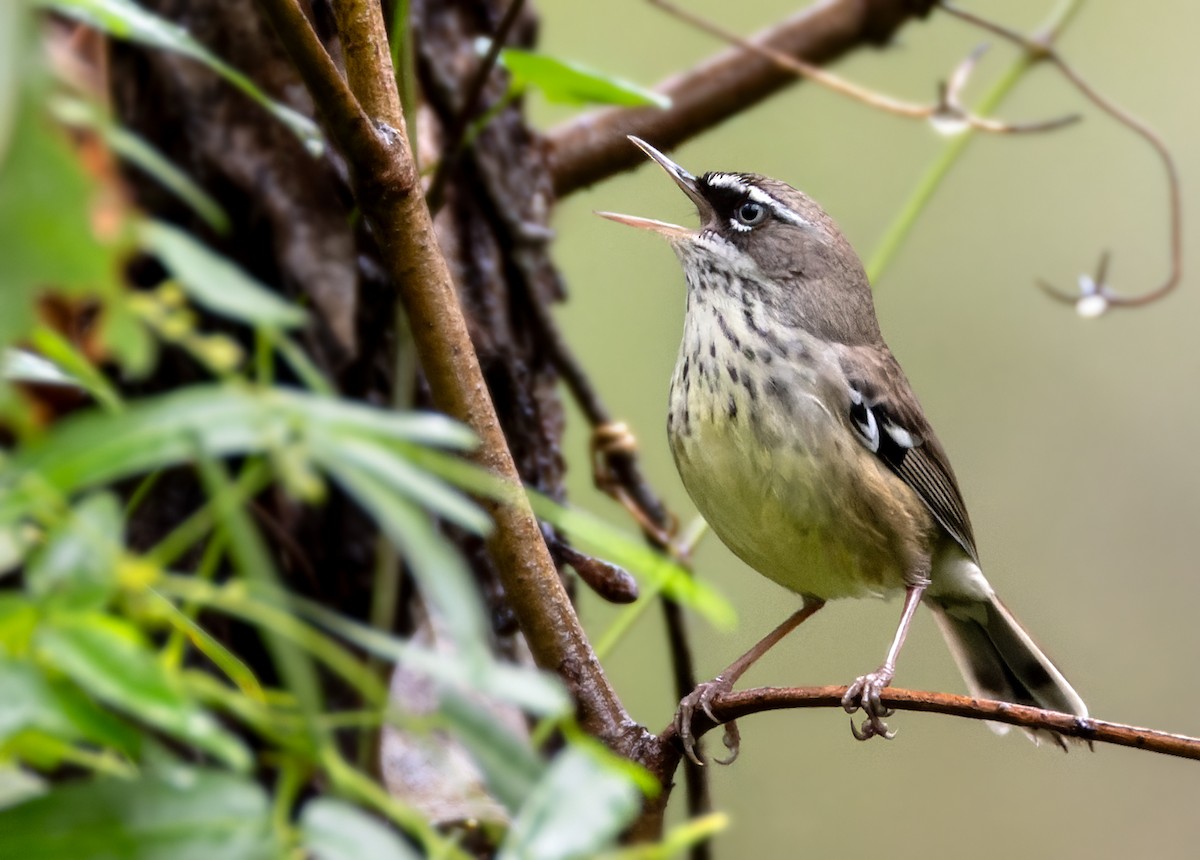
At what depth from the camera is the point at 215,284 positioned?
0.76 m

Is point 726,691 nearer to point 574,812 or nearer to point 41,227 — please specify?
point 574,812

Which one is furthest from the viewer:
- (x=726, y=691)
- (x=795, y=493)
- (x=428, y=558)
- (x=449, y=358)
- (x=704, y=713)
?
(x=795, y=493)

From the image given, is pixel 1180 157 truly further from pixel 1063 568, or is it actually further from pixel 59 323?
pixel 59 323

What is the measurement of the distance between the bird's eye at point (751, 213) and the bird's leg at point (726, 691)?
91 cm

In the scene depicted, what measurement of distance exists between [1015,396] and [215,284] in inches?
225

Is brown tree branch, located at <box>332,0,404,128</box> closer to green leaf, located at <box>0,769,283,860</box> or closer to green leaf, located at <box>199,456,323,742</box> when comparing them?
green leaf, located at <box>199,456,323,742</box>

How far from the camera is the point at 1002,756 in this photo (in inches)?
234

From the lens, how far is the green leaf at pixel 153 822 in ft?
2.51

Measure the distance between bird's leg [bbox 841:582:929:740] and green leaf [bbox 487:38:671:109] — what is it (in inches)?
38.9

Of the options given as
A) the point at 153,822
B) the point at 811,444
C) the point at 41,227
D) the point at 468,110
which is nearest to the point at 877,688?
the point at 811,444

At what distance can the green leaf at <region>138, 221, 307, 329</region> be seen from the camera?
2.36ft

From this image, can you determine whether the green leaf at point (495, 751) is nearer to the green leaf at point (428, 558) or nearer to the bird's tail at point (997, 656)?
the green leaf at point (428, 558)

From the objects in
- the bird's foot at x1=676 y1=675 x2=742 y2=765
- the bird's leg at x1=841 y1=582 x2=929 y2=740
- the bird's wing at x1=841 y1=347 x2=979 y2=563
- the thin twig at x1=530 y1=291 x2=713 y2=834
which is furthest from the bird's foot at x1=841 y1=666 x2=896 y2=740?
the bird's wing at x1=841 y1=347 x2=979 y2=563

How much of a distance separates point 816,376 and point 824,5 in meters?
1.36
